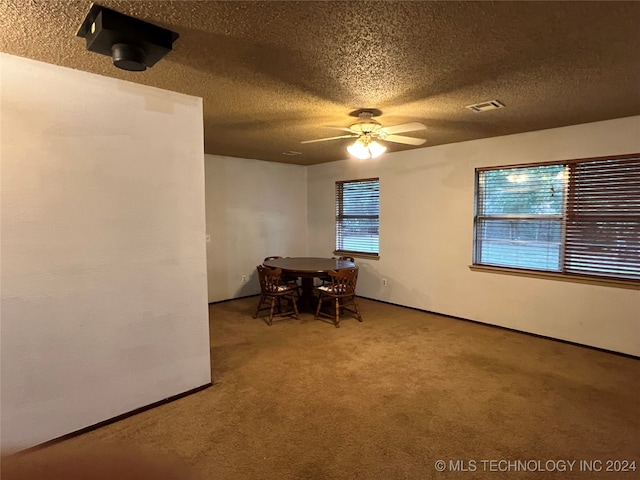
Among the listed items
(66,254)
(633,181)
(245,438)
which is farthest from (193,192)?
(633,181)

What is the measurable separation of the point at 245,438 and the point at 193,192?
5.72 ft

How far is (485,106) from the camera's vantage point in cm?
299

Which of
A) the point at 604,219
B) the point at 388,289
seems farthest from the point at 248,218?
the point at 604,219

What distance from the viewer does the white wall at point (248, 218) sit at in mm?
5480

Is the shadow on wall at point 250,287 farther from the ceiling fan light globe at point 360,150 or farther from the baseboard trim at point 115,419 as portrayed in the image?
the ceiling fan light globe at point 360,150

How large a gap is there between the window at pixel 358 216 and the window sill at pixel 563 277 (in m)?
1.71

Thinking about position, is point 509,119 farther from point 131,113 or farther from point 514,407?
point 131,113

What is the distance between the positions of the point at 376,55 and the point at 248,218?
4172 millimetres

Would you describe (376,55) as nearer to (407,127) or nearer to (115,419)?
(407,127)

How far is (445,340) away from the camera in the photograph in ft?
12.9

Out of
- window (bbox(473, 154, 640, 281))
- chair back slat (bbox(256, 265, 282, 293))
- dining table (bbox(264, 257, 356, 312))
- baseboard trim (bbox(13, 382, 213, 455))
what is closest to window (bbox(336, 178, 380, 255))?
dining table (bbox(264, 257, 356, 312))

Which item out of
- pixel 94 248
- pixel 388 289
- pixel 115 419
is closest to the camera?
pixel 94 248

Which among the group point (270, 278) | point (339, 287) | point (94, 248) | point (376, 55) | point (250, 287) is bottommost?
point (250, 287)

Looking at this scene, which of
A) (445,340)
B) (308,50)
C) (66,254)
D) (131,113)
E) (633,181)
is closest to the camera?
(308,50)
